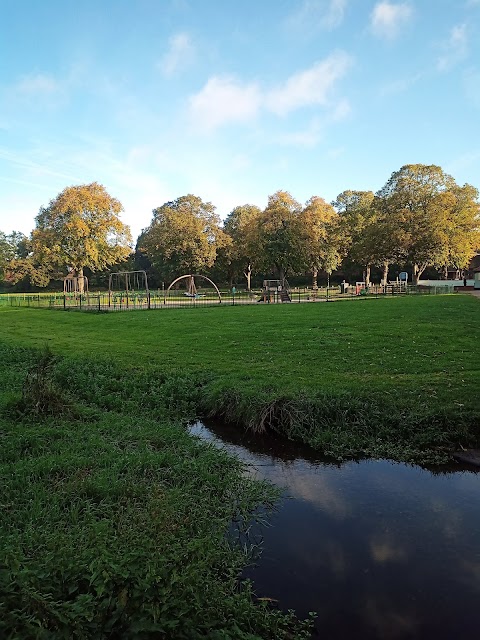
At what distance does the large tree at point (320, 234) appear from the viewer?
152 ft

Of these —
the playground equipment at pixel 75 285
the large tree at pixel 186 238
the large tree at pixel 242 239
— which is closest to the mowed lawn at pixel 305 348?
the playground equipment at pixel 75 285

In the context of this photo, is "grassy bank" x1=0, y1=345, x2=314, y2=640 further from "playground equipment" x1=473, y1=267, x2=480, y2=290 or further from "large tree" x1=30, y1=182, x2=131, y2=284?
"playground equipment" x1=473, y1=267, x2=480, y2=290

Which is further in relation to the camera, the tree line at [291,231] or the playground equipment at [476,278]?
the playground equipment at [476,278]

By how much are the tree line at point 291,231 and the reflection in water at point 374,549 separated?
130 feet

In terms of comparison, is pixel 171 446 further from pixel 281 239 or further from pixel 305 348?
pixel 281 239

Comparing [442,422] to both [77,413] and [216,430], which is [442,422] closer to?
[216,430]

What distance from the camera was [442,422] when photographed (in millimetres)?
7125

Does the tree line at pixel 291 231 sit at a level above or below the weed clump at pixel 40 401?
above

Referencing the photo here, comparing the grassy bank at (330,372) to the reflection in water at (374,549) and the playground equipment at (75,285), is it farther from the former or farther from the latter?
the playground equipment at (75,285)

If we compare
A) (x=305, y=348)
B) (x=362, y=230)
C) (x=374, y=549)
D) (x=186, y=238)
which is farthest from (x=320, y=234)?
(x=374, y=549)

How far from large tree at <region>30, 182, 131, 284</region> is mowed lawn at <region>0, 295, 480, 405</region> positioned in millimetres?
26994

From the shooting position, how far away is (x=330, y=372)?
9.75 meters

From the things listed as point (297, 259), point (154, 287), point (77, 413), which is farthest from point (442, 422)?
point (154, 287)

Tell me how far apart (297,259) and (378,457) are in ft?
132
